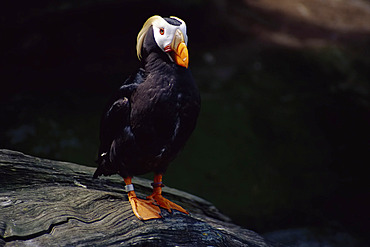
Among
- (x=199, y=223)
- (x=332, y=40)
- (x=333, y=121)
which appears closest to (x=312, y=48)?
(x=332, y=40)

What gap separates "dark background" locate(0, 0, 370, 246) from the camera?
19.4 feet

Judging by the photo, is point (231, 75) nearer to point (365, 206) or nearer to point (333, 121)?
point (333, 121)

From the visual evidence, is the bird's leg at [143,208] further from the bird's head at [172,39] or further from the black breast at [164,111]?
the bird's head at [172,39]

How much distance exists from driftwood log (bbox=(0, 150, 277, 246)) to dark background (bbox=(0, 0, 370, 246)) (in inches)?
102

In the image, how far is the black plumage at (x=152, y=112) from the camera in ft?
8.52

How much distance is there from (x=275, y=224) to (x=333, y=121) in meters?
2.08

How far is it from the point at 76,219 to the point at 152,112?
29.4 inches

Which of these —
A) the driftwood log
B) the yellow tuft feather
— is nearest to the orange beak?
the yellow tuft feather

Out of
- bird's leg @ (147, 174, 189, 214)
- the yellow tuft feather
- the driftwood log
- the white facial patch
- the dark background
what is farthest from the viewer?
the dark background

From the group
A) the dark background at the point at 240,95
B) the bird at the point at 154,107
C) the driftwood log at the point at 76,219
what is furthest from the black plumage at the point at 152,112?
the dark background at the point at 240,95

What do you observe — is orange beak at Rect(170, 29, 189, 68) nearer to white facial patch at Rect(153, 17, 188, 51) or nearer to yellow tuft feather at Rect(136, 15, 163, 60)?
white facial patch at Rect(153, 17, 188, 51)

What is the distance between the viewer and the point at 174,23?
2.58 m

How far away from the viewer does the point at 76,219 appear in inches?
103

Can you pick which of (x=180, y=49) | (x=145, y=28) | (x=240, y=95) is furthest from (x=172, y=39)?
(x=240, y=95)
